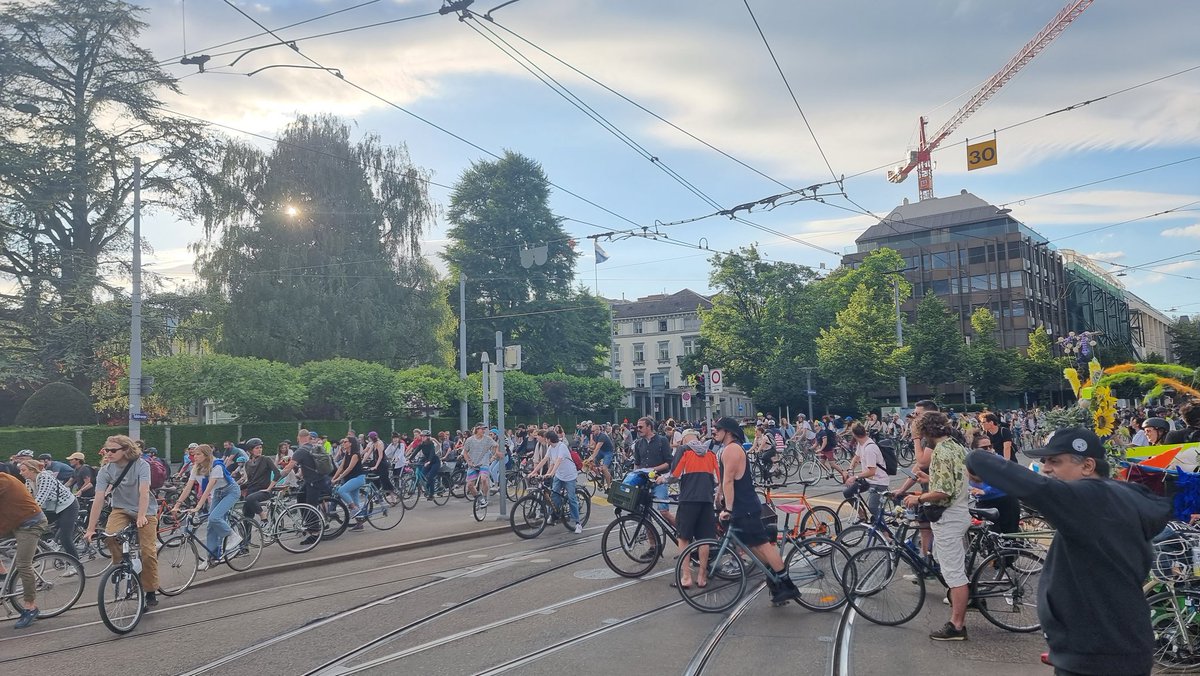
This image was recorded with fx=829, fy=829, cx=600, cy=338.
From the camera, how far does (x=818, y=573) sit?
7.97 metres

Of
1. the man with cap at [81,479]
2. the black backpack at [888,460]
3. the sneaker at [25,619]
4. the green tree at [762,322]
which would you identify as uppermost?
the green tree at [762,322]

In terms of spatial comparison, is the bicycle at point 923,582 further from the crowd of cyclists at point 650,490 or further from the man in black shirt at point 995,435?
the man in black shirt at point 995,435

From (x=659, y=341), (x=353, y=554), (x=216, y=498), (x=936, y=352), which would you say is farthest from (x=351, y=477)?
(x=659, y=341)

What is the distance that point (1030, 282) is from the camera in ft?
251

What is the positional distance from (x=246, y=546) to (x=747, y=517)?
706 cm

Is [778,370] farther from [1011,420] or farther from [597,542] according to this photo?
[597,542]

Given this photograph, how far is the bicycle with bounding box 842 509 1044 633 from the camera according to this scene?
22.3ft

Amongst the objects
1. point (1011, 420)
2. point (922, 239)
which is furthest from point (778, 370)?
point (922, 239)

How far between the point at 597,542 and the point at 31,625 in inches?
279

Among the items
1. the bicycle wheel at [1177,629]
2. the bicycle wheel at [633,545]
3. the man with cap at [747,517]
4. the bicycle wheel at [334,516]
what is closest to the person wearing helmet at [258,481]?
the bicycle wheel at [334,516]

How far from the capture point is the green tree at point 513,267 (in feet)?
174

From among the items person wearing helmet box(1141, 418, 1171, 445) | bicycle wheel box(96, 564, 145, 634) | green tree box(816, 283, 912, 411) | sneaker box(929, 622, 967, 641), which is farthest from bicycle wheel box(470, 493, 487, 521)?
green tree box(816, 283, 912, 411)

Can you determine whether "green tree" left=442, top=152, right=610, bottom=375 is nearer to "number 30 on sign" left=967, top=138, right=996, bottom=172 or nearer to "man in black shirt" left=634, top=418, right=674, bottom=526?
"number 30 on sign" left=967, top=138, right=996, bottom=172

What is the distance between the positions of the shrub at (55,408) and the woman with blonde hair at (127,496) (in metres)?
22.7
